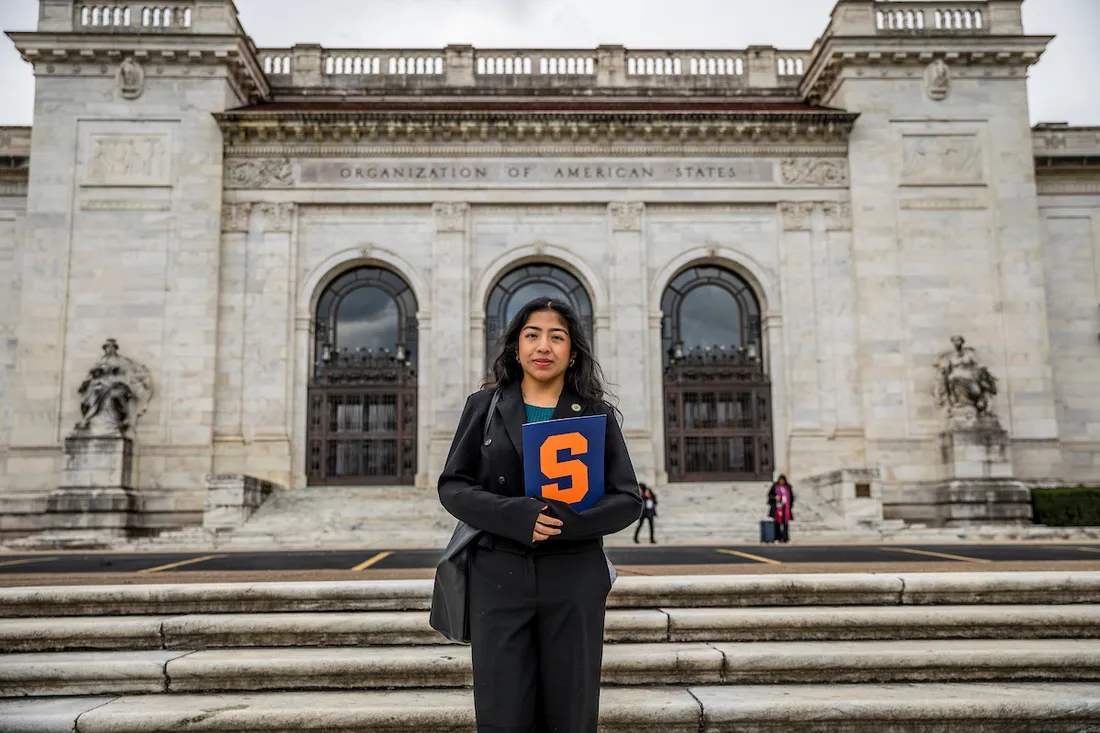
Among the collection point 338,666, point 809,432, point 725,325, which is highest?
point 725,325

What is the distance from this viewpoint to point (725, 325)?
102 feet

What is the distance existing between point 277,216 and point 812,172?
17.3m

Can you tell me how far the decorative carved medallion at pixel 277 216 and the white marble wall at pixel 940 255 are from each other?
18041 millimetres

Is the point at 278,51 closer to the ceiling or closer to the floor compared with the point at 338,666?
closer to the ceiling

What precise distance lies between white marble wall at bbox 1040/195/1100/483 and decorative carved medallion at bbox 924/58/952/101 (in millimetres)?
5573

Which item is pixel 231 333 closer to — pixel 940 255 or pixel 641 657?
pixel 940 255

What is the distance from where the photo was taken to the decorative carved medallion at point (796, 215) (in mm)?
30359

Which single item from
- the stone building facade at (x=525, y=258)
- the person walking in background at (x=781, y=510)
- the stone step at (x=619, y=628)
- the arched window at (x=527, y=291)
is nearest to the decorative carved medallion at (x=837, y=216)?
the stone building facade at (x=525, y=258)

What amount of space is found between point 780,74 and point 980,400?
14466mm

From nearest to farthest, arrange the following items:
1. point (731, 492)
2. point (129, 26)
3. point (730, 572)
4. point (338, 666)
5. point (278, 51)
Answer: point (338, 666) → point (730, 572) → point (731, 492) → point (129, 26) → point (278, 51)

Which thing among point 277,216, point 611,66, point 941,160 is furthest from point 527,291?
point 941,160

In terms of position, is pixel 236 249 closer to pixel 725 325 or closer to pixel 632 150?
pixel 632 150

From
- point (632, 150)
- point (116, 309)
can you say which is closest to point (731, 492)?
point (632, 150)

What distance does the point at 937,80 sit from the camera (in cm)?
3050
